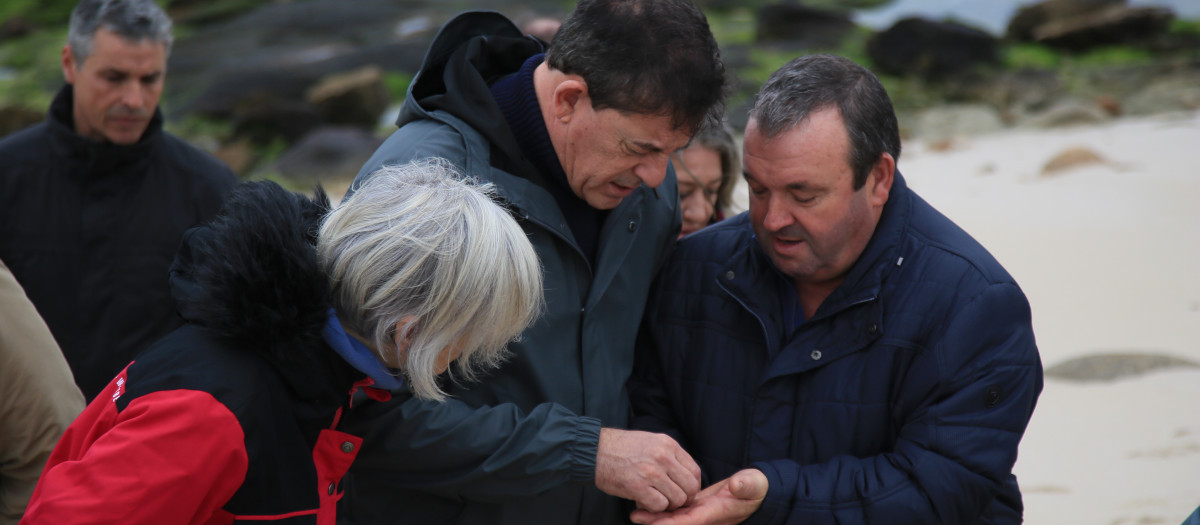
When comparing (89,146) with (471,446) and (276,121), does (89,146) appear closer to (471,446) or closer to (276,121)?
(471,446)

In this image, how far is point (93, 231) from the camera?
11.8 feet

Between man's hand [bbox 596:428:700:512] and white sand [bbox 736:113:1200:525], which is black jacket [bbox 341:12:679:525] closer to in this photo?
man's hand [bbox 596:428:700:512]

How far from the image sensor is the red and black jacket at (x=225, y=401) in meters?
1.44

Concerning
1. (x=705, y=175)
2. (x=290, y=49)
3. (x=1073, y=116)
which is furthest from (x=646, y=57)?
(x=290, y=49)

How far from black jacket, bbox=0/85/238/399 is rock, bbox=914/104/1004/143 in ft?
35.6

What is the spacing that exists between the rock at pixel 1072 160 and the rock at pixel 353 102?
10132 millimetres

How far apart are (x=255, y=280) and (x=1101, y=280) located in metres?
7.62

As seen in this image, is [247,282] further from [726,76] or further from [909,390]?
[909,390]

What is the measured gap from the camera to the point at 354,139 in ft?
46.0

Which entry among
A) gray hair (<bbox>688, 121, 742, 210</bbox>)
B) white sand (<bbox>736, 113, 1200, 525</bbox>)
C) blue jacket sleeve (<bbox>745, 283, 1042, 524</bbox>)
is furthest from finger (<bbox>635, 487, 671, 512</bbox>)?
white sand (<bbox>736, 113, 1200, 525</bbox>)

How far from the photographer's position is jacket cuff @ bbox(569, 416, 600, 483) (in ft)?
6.89

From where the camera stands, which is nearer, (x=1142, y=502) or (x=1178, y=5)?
(x=1142, y=502)

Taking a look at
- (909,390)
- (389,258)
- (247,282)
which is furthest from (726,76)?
(247,282)

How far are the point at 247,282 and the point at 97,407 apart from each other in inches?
13.0
